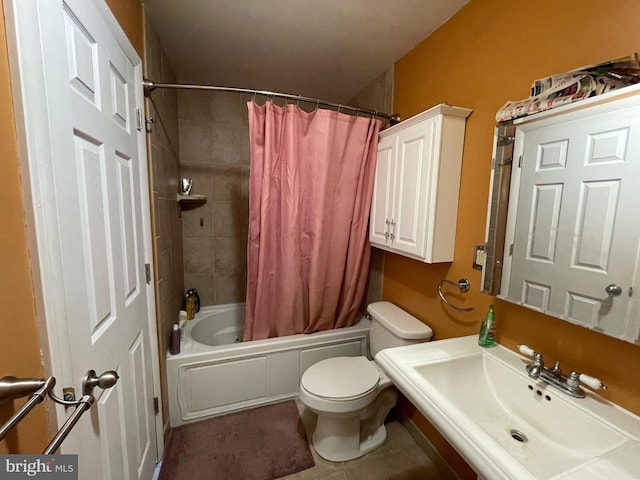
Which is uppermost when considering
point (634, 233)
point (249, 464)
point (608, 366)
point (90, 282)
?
point (634, 233)

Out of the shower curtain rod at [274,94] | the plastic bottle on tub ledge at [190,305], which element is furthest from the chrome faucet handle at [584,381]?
the plastic bottle on tub ledge at [190,305]

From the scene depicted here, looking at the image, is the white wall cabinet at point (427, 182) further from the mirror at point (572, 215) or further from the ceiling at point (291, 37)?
the ceiling at point (291, 37)

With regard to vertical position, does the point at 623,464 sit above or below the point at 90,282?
below

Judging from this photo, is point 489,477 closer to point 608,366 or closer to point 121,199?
point 608,366

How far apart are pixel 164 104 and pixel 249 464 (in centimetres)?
217

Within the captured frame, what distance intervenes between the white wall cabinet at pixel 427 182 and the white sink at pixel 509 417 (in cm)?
51

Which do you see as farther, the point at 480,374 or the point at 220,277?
the point at 220,277

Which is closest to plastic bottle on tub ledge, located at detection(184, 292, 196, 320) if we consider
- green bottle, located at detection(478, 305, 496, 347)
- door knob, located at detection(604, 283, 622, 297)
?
green bottle, located at detection(478, 305, 496, 347)

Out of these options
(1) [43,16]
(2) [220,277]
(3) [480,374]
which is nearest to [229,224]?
(2) [220,277]

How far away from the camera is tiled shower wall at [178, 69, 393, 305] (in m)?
2.29

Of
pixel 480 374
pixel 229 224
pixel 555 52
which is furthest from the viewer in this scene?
pixel 229 224

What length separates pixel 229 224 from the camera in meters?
2.48

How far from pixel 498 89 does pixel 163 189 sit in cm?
182
